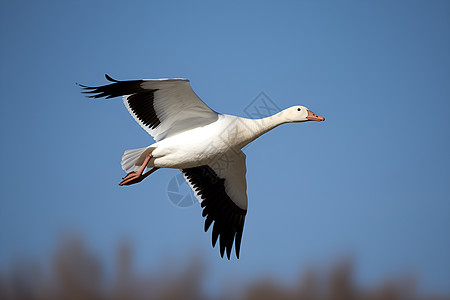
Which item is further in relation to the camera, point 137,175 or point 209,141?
point 137,175

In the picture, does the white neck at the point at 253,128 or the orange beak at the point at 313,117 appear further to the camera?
the orange beak at the point at 313,117

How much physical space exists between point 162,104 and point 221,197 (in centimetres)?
132

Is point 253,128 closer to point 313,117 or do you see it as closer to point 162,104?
point 313,117

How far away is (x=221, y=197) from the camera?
19.0 ft

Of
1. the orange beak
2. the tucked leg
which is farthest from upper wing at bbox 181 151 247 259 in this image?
the orange beak

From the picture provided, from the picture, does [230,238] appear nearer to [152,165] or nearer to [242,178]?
[242,178]

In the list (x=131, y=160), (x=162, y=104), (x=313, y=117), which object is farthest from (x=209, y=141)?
(x=313, y=117)

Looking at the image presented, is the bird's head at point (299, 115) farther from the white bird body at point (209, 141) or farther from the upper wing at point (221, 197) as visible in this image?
the upper wing at point (221, 197)

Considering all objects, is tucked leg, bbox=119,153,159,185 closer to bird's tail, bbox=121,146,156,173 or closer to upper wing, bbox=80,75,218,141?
bird's tail, bbox=121,146,156,173

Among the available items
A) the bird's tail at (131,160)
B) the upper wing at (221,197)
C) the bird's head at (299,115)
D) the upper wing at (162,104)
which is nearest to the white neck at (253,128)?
the bird's head at (299,115)

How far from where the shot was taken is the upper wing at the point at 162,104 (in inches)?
189

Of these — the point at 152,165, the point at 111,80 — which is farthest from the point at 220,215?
the point at 111,80

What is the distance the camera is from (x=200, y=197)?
5723 mm

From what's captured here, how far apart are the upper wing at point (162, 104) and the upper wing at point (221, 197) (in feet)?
2.42
